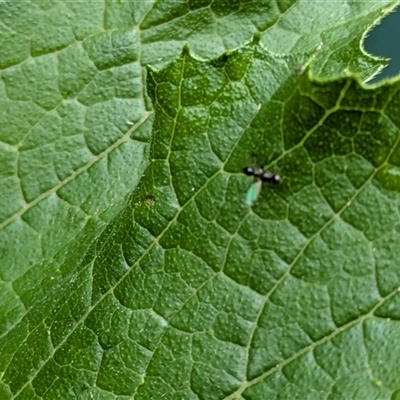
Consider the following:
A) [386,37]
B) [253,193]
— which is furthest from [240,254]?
[386,37]

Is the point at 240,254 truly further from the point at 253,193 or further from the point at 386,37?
the point at 386,37

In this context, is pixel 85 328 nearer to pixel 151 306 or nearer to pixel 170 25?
pixel 151 306

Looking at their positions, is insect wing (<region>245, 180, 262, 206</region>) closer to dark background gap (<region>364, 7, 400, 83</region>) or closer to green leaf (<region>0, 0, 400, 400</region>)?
green leaf (<region>0, 0, 400, 400</region>)

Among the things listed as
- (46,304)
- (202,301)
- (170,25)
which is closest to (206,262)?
(202,301)

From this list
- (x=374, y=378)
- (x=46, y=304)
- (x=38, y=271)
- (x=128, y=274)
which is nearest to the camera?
(x=374, y=378)

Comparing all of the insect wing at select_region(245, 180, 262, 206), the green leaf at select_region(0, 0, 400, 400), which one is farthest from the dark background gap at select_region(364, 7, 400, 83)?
the insect wing at select_region(245, 180, 262, 206)

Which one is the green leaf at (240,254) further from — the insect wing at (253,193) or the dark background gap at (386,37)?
the dark background gap at (386,37)
